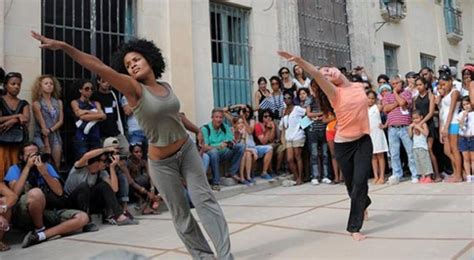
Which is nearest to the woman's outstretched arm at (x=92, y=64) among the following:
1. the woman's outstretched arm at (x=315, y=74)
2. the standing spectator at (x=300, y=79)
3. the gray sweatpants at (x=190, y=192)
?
the gray sweatpants at (x=190, y=192)

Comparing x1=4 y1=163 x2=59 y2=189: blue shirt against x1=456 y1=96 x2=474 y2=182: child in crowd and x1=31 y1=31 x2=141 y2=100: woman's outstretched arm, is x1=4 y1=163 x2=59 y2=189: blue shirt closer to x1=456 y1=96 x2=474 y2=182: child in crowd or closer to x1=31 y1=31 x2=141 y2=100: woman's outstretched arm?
x1=31 y1=31 x2=141 y2=100: woman's outstretched arm

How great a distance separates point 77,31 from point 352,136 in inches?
202

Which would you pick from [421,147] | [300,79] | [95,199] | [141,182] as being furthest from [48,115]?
[421,147]

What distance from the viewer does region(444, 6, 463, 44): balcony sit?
55.0ft

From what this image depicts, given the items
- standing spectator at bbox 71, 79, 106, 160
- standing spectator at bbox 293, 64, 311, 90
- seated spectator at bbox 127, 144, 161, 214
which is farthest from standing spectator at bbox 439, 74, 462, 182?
standing spectator at bbox 71, 79, 106, 160

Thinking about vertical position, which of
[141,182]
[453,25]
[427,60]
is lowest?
[141,182]

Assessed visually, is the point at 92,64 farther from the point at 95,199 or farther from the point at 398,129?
the point at 398,129

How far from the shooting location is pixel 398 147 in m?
8.23

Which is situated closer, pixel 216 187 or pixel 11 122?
pixel 11 122

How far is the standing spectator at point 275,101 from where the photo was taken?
923 centimetres

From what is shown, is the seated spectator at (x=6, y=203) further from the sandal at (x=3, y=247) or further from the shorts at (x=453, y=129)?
the shorts at (x=453, y=129)

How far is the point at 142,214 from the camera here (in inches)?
251

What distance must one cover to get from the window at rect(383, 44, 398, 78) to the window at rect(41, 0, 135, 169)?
8.91 meters

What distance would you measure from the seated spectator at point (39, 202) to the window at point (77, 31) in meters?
1.78
